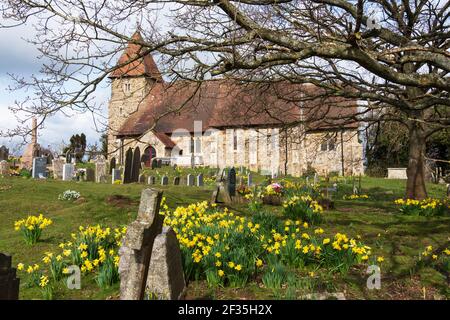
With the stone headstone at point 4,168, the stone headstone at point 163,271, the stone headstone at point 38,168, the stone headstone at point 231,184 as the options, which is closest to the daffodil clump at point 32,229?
the stone headstone at point 163,271

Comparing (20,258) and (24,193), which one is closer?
(20,258)

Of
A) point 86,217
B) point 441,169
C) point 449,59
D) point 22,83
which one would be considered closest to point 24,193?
point 86,217

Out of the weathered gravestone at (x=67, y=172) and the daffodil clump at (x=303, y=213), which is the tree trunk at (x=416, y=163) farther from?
the weathered gravestone at (x=67, y=172)

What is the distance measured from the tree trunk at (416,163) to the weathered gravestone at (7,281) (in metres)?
9.86

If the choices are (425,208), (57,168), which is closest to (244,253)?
(425,208)

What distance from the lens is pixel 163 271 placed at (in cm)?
364

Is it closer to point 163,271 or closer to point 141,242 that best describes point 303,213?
point 163,271

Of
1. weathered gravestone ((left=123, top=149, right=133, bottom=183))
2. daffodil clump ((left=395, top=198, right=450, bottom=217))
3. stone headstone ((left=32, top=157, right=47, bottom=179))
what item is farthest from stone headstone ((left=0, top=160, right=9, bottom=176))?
daffodil clump ((left=395, top=198, right=450, bottom=217))

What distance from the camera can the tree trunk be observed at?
1024cm

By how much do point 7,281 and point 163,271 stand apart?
131 cm
